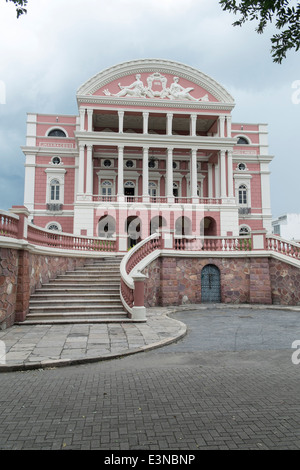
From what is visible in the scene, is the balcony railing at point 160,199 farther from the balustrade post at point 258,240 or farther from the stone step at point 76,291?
the stone step at point 76,291

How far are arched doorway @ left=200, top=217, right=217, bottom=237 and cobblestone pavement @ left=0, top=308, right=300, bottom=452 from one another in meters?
20.3

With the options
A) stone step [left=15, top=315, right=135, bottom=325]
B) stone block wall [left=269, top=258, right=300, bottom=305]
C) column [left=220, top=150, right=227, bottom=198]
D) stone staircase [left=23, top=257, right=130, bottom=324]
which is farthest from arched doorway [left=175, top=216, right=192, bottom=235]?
stone step [left=15, top=315, right=135, bottom=325]

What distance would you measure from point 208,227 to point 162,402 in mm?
25483

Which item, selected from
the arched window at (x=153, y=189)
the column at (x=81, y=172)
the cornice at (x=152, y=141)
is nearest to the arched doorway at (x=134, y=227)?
the arched window at (x=153, y=189)

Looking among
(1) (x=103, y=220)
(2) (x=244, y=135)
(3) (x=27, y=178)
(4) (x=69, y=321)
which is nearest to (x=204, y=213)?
(1) (x=103, y=220)

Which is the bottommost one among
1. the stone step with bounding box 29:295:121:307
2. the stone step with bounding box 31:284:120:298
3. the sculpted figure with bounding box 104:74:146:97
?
the stone step with bounding box 29:295:121:307

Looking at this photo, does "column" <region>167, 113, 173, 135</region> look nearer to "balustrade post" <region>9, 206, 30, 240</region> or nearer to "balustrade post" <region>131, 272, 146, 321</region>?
"balustrade post" <region>9, 206, 30, 240</region>

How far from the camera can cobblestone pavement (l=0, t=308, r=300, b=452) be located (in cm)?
320

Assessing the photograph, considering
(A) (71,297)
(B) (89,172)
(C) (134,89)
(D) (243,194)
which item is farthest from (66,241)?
(D) (243,194)

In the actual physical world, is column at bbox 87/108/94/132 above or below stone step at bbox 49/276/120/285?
above

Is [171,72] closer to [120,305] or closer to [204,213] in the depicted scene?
[204,213]

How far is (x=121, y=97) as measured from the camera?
87.4 ft

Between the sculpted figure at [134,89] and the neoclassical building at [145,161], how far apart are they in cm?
8

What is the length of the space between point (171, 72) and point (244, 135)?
8902 millimetres
